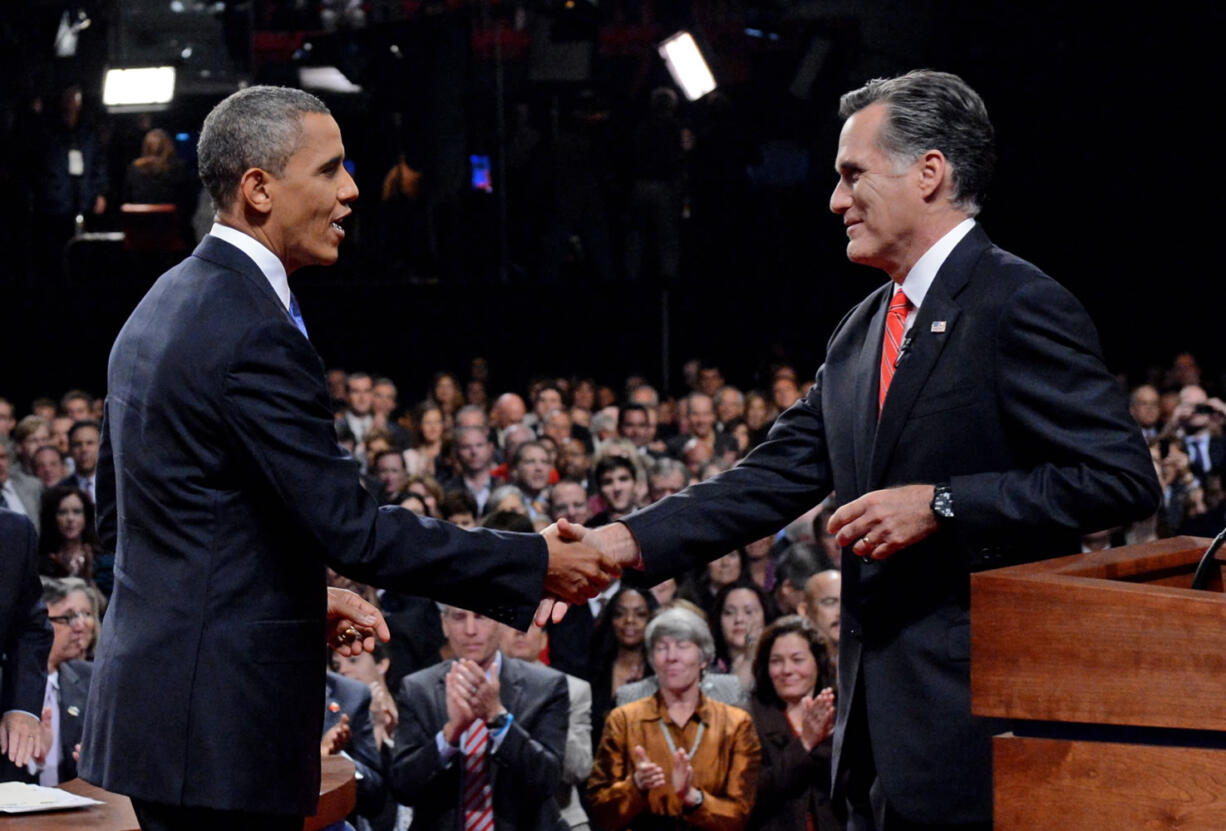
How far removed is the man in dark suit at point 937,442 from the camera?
7.47 ft

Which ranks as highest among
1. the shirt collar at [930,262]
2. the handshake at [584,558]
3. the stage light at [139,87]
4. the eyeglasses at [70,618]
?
the stage light at [139,87]

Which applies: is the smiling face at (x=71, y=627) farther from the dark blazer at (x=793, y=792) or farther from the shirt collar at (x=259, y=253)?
the shirt collar at (x=259, y=253)

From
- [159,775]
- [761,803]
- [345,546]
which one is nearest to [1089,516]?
[345,546]

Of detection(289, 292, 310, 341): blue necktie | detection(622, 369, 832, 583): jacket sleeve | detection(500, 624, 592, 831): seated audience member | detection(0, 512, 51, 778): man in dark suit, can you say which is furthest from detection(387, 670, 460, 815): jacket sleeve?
detection(289, 292, 310, 341): blue necktie

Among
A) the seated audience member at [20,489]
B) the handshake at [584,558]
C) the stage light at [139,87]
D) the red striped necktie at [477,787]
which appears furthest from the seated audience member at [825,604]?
the stage light at [139,87]

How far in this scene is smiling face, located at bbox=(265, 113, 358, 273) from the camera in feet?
7.89

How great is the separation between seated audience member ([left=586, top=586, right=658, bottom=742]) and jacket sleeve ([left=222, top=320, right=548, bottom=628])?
11.1 feet

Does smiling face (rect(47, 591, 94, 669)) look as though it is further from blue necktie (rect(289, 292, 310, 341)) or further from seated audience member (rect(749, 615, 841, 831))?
blue necktie (rect(289, 292, 310, 341))

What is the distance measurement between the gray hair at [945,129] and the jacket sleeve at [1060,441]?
0.28 m

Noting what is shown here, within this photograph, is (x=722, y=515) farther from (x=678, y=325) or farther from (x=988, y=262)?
(x=678, y=325)

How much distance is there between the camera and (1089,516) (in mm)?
2254

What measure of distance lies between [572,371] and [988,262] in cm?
1293

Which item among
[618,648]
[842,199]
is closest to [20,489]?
[618,648]

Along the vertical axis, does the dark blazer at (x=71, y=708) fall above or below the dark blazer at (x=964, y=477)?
below
